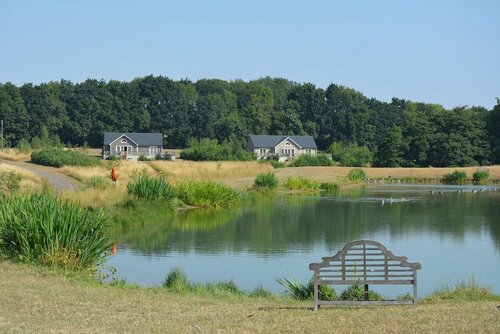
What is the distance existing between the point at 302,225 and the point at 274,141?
67217 millimetres

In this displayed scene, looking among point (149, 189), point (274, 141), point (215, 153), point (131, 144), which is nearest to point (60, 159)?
point (215, 153)

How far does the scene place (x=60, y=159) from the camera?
57000mm

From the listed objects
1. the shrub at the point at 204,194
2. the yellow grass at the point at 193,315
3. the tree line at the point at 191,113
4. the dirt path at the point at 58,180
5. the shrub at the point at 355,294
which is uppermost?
the tree line at the point at 191,113

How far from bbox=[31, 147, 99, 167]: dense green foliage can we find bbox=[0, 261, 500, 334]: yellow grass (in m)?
45.5

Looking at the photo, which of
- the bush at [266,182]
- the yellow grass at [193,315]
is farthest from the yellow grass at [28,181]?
the yellow grass at [193,315]

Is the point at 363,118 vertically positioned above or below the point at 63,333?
above

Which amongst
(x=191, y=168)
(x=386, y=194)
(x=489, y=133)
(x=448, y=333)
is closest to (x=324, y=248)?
(x=448, y=333)

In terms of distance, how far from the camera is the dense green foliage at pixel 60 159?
→ 5672 centimetres

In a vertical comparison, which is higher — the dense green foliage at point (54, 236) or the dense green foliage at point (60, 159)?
the dense green foliage at point (60, 159)

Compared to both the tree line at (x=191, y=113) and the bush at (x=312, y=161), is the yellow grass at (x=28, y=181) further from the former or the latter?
the tree line at (x=191, y=113)

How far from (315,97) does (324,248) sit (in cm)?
8629

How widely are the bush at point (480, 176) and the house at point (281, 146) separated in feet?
91.7

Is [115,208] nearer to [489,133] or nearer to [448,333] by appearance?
[448,333]

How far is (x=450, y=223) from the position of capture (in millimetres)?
30406
